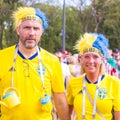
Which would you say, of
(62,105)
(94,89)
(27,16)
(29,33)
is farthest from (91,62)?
(27,16)

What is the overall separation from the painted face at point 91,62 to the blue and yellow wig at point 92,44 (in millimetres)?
78

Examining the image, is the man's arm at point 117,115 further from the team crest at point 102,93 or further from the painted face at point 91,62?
the painted face at point 91,62

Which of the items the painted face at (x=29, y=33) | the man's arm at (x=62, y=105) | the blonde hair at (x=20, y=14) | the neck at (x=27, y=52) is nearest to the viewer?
the painted face at (x=29, y=33)

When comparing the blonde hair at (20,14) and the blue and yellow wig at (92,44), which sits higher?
the blonde hair at (20,14)

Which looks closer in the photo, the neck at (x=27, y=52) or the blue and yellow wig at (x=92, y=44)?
the neck at (x=27, y=52)

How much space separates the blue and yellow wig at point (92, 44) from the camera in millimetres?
4648

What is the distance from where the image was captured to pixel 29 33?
13.9 ft

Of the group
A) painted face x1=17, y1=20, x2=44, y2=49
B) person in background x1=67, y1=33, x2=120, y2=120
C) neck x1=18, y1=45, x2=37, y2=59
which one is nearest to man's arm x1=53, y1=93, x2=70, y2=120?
person in background x1=67, y1=33, x2=120, y2=120

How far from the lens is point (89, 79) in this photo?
15.0 ft

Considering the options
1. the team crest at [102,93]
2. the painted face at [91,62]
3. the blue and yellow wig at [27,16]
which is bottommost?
the team crest at [102,93]

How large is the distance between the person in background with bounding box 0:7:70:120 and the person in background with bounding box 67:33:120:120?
0.24 m

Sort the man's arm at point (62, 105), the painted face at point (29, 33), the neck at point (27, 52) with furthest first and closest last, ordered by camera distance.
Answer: the man's arm at point (62, 105), the neck at point (27, 52), the painted face at point (29, 33)

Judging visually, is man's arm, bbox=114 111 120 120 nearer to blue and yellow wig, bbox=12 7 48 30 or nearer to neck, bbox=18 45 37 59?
neck, bbox=18 45 37 59

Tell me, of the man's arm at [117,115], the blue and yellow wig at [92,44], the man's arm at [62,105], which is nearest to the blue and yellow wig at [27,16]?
the blue and yellow wig at [92,44]
